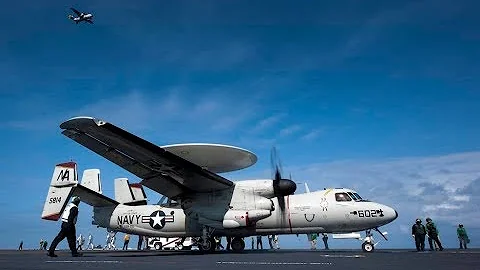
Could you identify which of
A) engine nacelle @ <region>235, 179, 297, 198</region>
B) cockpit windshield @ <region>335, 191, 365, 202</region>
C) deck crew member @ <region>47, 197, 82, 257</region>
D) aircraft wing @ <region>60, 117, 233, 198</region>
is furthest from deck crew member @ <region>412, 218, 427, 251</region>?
deck crew member @ <region>47, 197, 82, 257</region>

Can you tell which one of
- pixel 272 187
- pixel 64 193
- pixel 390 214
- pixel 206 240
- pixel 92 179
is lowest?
pixel 206 240

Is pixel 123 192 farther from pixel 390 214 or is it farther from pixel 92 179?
pixel 390 214

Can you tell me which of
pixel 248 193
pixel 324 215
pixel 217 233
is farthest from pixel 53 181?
pixel 324 215

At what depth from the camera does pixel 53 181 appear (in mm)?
22641

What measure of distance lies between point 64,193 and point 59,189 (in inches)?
14.4

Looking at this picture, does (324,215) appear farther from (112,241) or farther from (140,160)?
(112,241)

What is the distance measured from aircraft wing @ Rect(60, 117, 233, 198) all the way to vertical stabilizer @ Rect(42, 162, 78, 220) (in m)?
5.18

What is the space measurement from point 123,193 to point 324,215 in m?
15.5

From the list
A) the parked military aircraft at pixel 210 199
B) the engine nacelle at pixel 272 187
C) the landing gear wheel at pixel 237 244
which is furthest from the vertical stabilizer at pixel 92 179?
the engine nacelle at pixel 272 187

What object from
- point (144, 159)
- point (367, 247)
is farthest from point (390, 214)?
point (144, 159)

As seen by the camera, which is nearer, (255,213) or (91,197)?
(255,213)

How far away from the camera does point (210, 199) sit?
64.6 feet

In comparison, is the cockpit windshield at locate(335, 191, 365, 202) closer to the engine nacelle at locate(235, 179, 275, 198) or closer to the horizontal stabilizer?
the engine nacelle at locate(235, 179, 275, 198)

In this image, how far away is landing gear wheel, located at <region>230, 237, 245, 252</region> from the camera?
21656mm
